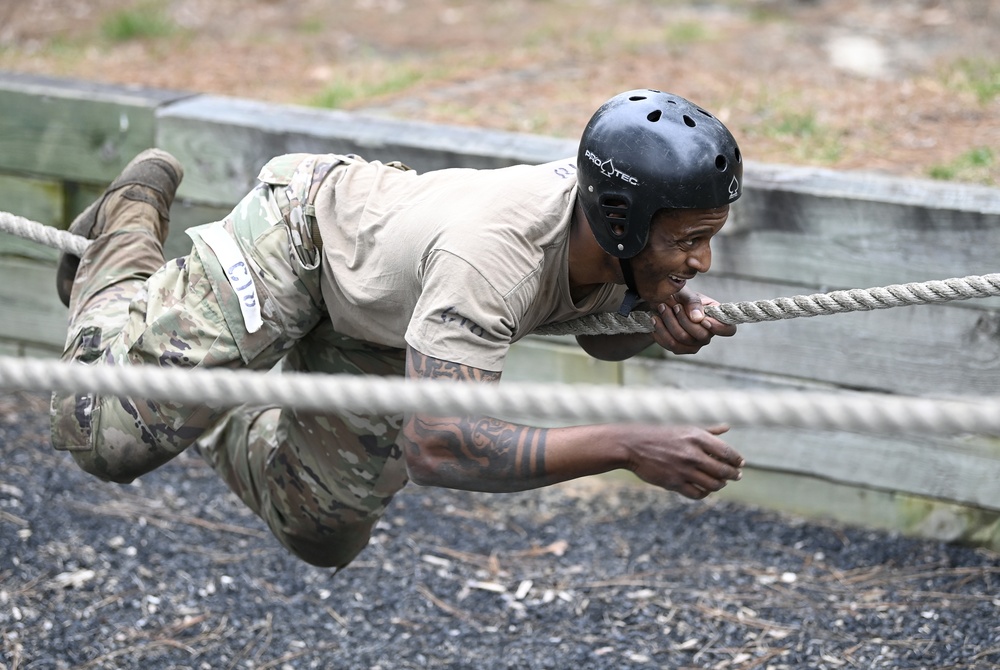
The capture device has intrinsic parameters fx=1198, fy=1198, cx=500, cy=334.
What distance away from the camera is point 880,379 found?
4.63 meters

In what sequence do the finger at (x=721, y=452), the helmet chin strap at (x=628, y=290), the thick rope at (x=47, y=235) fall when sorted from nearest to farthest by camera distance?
the finger at (x=721, y=452), the helmet chin strap at (x=628, y=290), the thick rope at (x=47, y=235)

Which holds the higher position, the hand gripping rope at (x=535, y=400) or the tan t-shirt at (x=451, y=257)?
the hand gripping rope at (x=535, y=400)

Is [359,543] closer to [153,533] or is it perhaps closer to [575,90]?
[153,533]

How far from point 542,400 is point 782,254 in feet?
9.79

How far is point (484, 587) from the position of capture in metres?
4.64

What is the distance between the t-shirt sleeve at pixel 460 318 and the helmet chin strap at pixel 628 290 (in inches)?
15.6

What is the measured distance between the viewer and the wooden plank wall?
14.6ft

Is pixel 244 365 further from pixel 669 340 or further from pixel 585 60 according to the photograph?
pixel 585 60

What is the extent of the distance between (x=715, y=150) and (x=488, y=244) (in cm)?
60

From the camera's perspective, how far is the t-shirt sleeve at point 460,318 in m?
2.72

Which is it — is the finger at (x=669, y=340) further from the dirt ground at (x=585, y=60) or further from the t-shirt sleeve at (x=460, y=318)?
the dirt ground at (x=585, y=60)

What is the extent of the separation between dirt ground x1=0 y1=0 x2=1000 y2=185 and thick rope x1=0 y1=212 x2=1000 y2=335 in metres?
2.07

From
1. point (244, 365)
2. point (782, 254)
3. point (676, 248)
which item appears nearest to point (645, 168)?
point (676, 248)

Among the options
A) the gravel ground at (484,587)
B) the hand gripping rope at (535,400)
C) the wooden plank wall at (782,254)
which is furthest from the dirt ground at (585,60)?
the hand gripping rope at (535,400)
